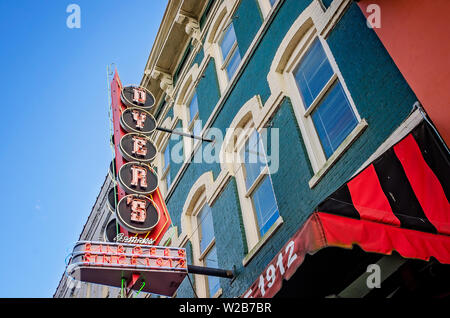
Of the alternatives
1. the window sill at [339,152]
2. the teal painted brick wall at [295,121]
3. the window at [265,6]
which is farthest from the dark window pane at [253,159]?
the window at [265,6]

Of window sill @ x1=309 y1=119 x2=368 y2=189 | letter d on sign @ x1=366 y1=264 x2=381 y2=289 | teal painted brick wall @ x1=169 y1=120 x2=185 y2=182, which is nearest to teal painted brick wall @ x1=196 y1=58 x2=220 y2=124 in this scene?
teal painted brick wall @ x1=169 y1=120 x2=185 y2=182

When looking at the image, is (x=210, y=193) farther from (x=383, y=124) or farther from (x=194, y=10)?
(x=194, y=10)

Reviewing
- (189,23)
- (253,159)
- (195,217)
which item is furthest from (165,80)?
(253,159)

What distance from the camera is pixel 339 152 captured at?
23.0ft

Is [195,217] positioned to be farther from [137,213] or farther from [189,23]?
[189,23]

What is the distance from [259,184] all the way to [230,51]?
4.53m

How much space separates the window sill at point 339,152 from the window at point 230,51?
5.33 metres

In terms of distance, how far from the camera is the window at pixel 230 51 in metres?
12.1

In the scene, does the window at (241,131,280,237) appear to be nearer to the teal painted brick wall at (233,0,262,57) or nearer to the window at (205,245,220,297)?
the window at (205,245,220,297)

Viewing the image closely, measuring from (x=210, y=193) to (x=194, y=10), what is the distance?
279 inches

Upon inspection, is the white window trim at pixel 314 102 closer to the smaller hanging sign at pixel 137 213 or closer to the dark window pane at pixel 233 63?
the dark window pane at pixel 233 63

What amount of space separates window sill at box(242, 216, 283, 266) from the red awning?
2.84m

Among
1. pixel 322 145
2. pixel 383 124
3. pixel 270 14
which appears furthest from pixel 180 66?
pixel 383 124
